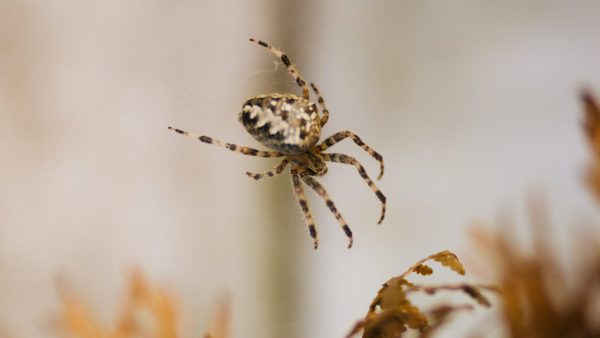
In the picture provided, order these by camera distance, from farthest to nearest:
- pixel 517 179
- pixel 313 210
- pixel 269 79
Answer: pixel 313 210
pixel 517 179
pixel 269 79

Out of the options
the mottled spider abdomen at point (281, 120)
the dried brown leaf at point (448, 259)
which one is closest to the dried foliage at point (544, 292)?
the dried brown leaf at point (448, 259)

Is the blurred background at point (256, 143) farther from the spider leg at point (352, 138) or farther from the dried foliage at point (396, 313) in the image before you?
the dried foliage at point (396, 313)

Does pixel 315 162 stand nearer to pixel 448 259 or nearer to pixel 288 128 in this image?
pixel 288 128

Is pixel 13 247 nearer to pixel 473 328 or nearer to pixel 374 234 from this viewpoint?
pixel 374 234

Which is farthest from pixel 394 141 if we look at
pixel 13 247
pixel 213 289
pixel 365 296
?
pixel 13 247

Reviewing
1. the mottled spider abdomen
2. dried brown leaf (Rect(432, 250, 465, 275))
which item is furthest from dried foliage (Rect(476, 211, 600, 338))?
the mottled spider abdomen

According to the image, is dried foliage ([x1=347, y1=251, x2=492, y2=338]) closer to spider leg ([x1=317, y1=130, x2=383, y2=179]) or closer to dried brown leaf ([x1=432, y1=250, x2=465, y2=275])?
dried brown leaf ([x1=432, y1=250, x2=465, y2=275])
